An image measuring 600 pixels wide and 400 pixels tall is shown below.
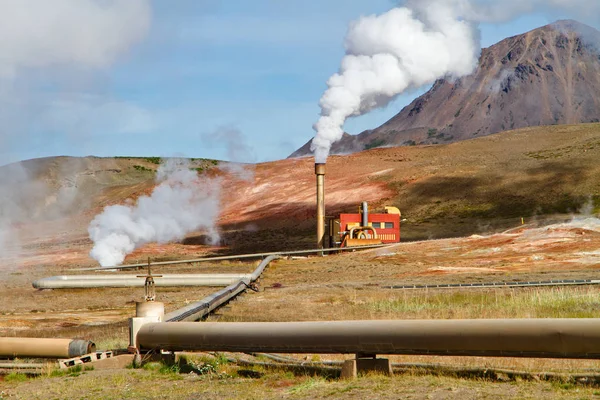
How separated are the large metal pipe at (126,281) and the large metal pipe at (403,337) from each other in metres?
27.3

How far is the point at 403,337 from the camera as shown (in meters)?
12.0

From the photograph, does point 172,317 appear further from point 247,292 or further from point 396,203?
point 396,203

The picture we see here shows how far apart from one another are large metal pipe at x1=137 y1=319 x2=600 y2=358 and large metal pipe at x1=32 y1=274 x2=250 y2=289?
27329 millimetres

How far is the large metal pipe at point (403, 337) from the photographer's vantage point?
36.1 ft

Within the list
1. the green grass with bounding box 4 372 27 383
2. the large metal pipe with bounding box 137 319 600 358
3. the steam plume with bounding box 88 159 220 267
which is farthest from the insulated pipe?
the steam plume with bounding box 88 159 220 267

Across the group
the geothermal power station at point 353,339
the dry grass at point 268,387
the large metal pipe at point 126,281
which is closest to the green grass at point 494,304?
the geothermal power station at point 353,339

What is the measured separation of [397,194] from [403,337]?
87.3 metres

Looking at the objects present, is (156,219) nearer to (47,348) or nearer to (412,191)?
(412,191)

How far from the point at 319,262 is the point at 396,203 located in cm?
4143

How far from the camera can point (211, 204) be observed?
109625 millimetres

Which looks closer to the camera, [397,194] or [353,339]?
[353,339]

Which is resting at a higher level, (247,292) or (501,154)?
(501,154)

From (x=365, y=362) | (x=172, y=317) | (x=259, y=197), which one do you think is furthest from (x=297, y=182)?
(x=365, y=362)

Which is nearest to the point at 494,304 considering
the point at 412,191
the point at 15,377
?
the point at 15,377
